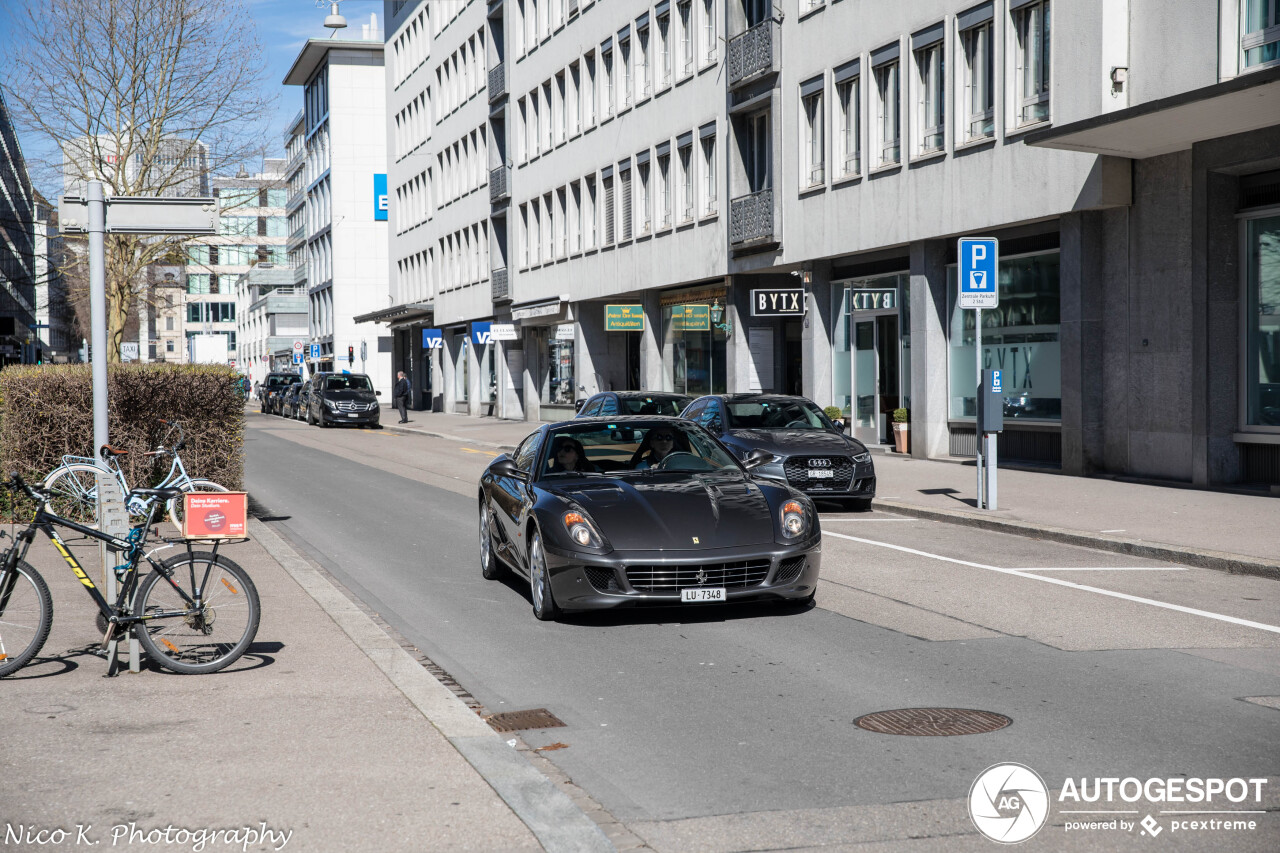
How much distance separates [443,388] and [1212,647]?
5663cm

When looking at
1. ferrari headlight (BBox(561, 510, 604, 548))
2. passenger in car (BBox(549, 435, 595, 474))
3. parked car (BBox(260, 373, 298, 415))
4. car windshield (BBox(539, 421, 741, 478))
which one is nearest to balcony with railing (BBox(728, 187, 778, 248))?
car windshield (BBox(539, 421, 741, 478))

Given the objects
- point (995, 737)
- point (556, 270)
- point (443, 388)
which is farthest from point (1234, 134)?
point (443, 388)

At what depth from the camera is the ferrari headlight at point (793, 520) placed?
9.33 metres

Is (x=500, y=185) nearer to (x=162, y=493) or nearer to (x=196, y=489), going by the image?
(x=196, y=489)

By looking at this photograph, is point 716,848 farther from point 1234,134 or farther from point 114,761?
point 1234,134

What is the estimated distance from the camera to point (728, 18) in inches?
1287

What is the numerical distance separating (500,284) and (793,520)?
44.3 m

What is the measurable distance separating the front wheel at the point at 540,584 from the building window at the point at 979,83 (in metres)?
15.8

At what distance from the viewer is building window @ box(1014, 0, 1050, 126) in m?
21.9

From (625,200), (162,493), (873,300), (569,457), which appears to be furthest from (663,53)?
(162,493)

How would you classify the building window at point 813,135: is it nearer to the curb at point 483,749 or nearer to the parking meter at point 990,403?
the parking meter at point 990,403

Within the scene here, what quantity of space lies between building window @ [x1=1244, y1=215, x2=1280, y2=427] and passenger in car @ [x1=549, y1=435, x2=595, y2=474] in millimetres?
11529

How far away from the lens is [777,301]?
96.8ft

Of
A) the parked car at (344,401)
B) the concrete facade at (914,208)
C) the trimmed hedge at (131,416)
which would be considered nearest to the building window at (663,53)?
the concrete facade at (914,208)
